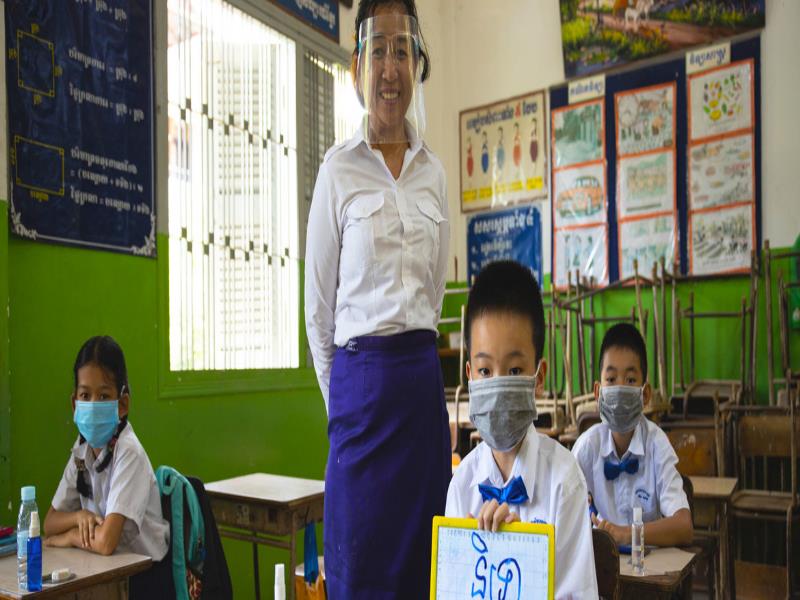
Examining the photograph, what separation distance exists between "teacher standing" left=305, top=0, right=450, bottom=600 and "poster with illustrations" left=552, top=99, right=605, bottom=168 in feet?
13.5

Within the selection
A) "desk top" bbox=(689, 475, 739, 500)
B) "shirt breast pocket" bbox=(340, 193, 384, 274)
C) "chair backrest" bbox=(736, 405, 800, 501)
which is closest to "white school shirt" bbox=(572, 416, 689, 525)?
"desk top" bbox=(689, 475, 739, 500)

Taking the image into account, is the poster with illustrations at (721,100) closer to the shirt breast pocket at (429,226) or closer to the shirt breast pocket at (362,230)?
the shirt breast pocket at (429,226)

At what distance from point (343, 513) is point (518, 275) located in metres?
0.71

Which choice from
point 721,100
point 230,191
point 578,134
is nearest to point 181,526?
point 230,191

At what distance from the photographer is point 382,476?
5.43 ft

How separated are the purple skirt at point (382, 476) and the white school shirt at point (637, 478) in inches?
34.7

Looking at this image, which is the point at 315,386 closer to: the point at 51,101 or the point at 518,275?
the point at 51,101

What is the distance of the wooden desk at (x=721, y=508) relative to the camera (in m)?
2.84

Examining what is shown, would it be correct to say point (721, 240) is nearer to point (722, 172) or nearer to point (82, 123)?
point (722, 172)

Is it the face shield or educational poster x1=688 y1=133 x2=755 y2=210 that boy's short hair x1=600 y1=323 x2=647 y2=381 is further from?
educational poster x1=688 y1=133 x2=755 y2=210

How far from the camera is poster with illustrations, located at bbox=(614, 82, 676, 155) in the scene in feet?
17.4

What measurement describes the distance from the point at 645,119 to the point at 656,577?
4.37 m

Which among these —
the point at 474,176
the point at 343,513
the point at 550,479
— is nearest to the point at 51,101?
the point at 343,513

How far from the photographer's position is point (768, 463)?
4.68m
